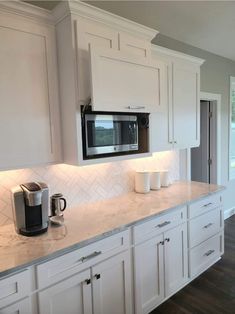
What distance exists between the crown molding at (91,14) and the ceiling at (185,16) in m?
0.34

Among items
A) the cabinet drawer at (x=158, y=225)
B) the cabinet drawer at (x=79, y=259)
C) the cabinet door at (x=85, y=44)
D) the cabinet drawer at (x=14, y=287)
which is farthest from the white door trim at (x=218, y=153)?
the cabinet drawer at (x=14, y=287)

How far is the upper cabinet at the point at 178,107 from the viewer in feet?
8.37

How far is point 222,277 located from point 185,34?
286 cm

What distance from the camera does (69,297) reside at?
5.13 ft

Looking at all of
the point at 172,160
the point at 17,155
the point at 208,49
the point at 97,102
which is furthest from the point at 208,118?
the point at 17,155

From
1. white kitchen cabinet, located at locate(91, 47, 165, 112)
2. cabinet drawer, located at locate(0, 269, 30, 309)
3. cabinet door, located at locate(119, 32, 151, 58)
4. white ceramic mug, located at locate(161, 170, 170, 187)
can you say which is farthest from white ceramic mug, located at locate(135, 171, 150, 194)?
cabinet drawer, located at locate(0, 269, 30, 309)

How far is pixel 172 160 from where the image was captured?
3.18m

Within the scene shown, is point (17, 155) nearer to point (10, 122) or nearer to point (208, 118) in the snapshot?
point (10, 122)

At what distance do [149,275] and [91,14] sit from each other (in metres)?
2.13

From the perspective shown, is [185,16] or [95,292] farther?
[185,16]

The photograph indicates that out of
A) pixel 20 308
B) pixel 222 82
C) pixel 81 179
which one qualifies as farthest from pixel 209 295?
pixel 222 82

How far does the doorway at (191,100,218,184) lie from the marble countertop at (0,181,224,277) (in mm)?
1387

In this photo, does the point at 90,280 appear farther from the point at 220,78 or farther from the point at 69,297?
the point at 220,78

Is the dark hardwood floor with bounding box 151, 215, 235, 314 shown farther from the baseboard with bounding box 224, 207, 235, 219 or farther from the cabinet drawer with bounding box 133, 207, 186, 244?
the baseboard with bounding box 224, 207, 235, 219
